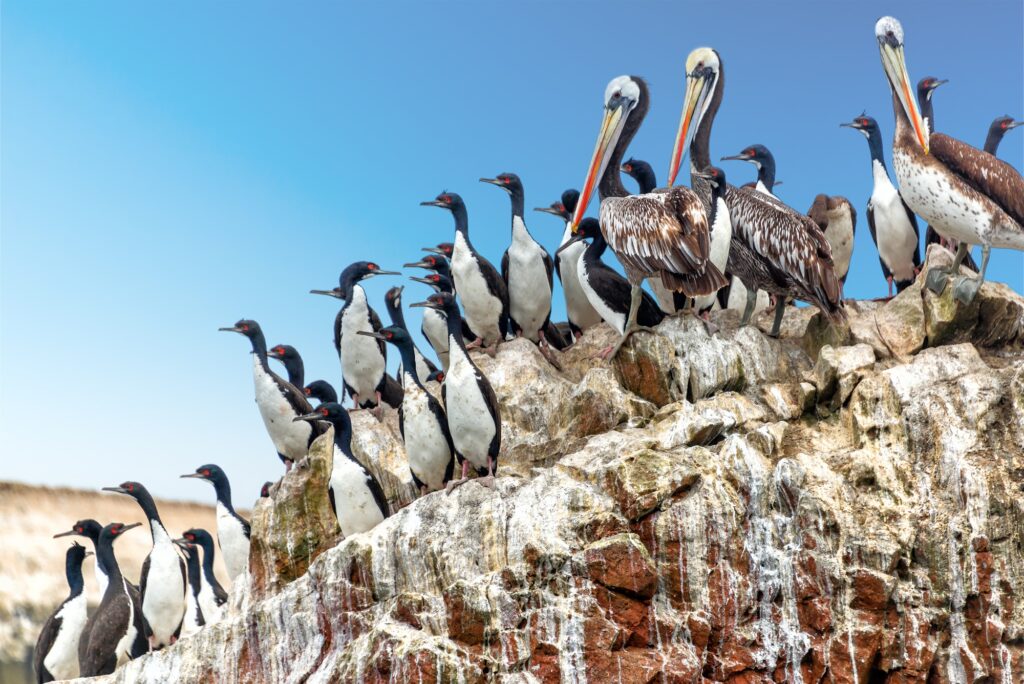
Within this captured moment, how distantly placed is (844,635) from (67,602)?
34.5ft

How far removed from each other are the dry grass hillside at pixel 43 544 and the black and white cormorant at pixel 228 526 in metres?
10.6

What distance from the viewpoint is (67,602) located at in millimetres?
15344

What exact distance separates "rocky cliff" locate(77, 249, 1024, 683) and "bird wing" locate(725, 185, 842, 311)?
975 millimetres

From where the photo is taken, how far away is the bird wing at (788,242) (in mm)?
12656

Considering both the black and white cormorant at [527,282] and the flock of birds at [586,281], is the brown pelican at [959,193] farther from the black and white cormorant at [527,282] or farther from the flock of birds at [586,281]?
the black and white cormorant at [527,282]

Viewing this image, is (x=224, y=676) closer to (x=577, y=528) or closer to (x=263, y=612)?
(x=263, y=612)

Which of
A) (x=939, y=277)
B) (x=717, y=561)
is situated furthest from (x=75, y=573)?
(x=939, y=277)

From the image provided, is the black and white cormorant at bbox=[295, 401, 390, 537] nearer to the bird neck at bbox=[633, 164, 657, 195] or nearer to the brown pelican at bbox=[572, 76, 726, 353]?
the brown pelican at bbox=[572, 76, 726, 353]

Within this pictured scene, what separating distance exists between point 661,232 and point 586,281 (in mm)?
1441

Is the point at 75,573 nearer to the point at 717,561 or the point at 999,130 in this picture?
the point at 717,561

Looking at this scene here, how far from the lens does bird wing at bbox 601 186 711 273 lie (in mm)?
12312

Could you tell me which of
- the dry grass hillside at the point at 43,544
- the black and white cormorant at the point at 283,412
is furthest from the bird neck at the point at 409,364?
the dry grass hillside at the point at 43,544

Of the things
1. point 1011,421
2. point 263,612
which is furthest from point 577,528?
point 1011,421

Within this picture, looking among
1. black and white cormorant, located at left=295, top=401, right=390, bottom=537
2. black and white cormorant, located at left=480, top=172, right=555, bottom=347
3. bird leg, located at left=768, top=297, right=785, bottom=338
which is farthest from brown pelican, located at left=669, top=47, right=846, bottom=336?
→ black and white cormorant, located at left=295, top=401, right=390, bottom=537
